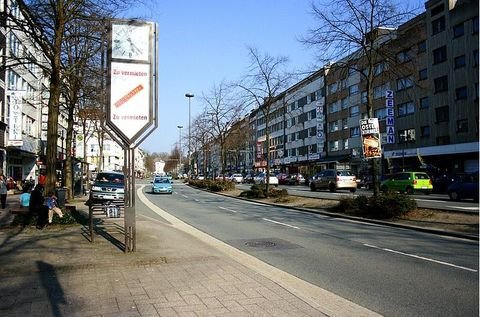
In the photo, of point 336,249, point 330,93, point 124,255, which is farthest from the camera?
point 330,93

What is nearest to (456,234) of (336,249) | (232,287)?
(336,249)

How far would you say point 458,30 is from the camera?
44312 millimetres

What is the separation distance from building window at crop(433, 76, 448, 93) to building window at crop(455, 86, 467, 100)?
1.62 meters

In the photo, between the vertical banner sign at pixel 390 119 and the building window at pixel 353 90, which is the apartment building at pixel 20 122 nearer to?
the vertical banner sign at pixel 390 119

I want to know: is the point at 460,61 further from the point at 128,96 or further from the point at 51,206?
the point at 128,96

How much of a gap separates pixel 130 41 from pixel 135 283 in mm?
5328

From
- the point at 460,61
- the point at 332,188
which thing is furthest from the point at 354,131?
the point at 332,188

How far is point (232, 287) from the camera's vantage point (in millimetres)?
6789

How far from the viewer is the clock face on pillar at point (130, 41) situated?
9.98m

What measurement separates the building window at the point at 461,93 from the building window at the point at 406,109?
663 cm

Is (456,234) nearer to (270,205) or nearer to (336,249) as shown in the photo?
(336,249)

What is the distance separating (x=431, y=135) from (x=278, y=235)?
129 feet

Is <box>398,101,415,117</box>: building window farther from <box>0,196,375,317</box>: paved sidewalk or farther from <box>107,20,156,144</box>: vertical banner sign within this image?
<box>107,20,156,144</box>: vertical banner sign

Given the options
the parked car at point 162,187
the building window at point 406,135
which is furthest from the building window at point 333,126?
the parked car at point 162,187
